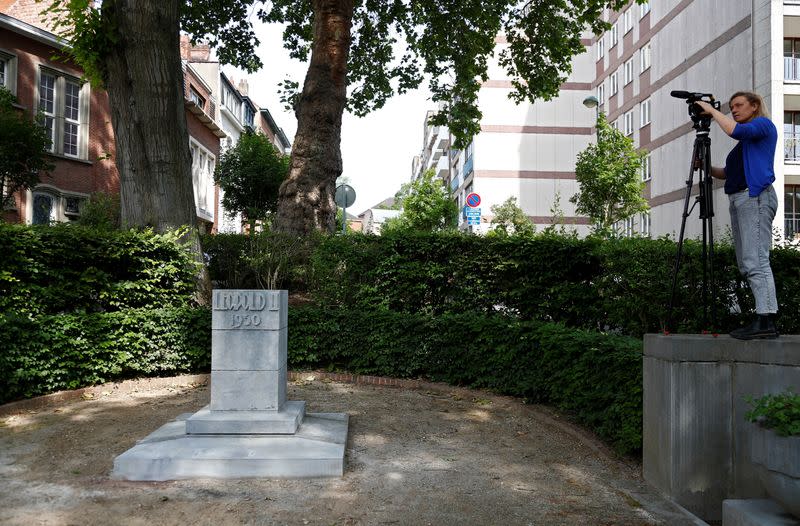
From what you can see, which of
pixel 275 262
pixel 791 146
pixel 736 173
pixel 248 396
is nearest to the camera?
pixel 736 173

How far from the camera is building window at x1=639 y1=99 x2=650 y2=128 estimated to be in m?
37.7

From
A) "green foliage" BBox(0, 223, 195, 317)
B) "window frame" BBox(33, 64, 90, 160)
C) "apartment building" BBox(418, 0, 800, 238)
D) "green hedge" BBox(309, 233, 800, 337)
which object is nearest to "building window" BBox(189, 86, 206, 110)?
"window frame" BBox(33, 64, 90, 160)

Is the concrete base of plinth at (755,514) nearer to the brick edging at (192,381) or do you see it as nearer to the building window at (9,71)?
the brick edging at (192,381)

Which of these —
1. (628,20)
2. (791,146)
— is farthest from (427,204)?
(791,146)

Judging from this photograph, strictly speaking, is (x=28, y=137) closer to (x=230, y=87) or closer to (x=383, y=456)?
(x=383, y=456)

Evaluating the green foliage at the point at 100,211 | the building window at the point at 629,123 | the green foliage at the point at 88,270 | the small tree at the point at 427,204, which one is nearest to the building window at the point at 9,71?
the green foliage at the point at 100,211

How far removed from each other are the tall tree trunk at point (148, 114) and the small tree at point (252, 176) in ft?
66.3

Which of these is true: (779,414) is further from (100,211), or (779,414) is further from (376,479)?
(100,211)

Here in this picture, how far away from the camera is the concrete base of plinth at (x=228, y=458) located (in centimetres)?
551

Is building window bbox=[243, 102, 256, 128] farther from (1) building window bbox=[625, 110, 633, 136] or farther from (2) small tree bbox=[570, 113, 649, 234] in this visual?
(2) small tree bbox=[570, 113, 649, 234]

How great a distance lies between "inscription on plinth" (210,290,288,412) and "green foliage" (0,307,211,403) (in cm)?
360

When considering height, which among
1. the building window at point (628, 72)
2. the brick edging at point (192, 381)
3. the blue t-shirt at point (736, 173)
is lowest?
the brick edging at point (192, 381)

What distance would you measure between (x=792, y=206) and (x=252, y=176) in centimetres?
2423

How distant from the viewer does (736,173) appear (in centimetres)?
546
